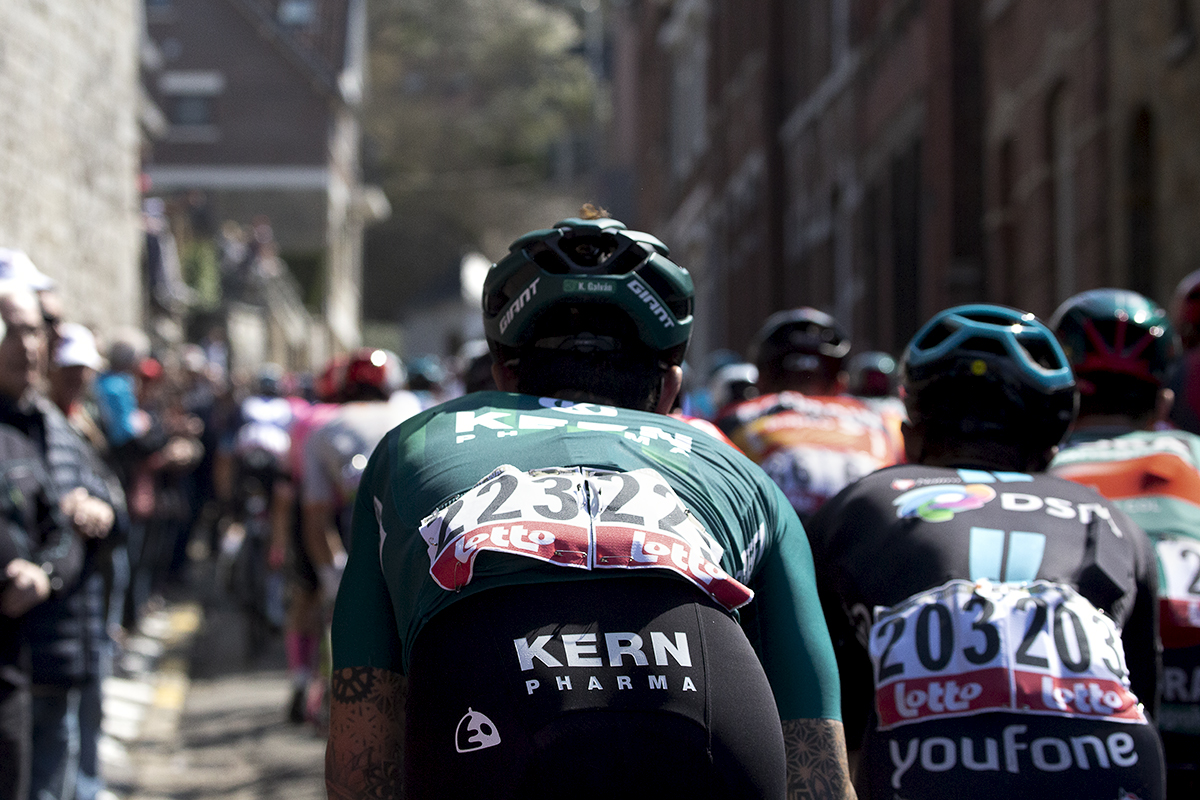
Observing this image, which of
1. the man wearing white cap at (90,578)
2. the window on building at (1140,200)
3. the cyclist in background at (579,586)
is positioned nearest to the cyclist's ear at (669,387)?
the cyclist in background at (579,586)

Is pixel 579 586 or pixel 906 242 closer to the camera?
pixel 579 586

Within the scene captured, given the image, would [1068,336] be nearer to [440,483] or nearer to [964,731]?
[964,731]

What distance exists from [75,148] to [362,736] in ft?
48.7

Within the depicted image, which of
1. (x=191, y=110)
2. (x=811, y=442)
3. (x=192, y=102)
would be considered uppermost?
(x=192, y=102)

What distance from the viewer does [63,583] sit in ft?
17.5

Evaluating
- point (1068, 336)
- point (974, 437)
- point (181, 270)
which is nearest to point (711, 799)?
point (974, 437)

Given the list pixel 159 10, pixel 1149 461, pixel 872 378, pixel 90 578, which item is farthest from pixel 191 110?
pixel 1149 461

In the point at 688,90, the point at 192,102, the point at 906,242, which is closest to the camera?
the point at 906,242

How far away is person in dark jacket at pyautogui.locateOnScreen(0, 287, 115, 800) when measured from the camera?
5426mm

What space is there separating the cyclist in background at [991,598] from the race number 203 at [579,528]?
683mm

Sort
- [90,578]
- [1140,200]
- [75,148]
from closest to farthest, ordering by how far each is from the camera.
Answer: [90,578], [1140,200], [75,148]

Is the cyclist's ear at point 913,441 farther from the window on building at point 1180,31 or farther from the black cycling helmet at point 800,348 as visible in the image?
the window on building at point 1180,31

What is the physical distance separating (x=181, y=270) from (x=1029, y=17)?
25.5 metres

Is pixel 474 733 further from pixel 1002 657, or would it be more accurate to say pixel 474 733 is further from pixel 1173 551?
pixel 1173 551
